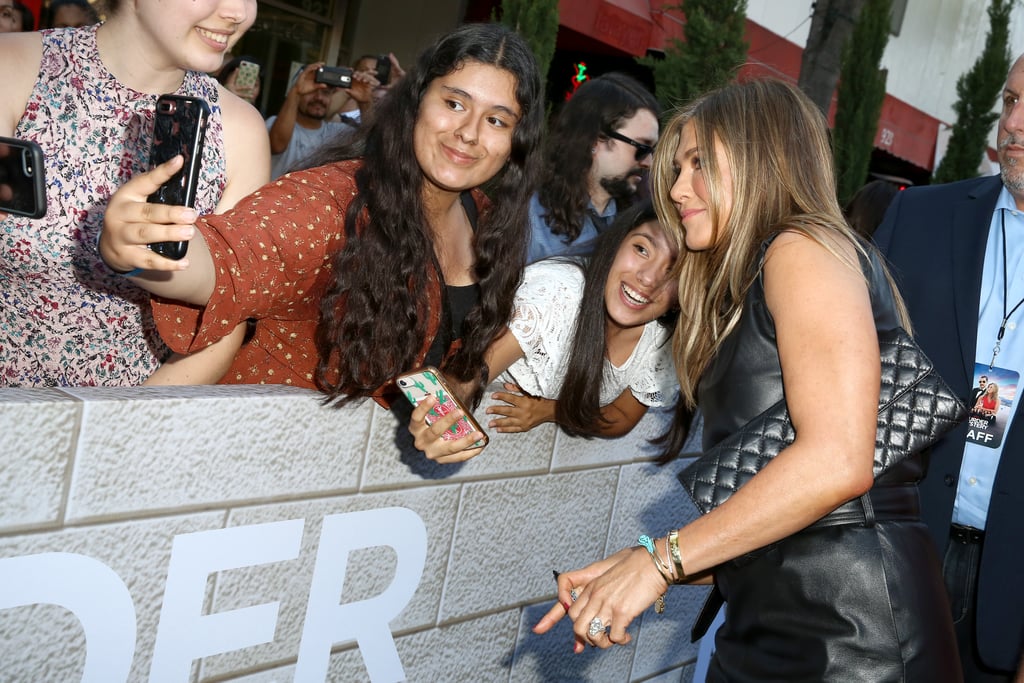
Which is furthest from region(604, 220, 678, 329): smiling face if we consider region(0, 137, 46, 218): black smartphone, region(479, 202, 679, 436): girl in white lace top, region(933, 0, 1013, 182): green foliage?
region(933, 0, 1013, 182): green foliage

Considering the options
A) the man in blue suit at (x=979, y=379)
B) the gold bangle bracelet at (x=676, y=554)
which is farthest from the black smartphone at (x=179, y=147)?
the man in blue suit at (x=979, y=379)

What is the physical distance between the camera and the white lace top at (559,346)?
3008 mm

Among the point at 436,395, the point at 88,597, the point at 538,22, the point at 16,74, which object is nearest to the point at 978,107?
the point at 538,22

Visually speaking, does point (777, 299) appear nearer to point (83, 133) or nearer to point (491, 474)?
point (491, 474)

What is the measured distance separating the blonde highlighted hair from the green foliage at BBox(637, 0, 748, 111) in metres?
5.43

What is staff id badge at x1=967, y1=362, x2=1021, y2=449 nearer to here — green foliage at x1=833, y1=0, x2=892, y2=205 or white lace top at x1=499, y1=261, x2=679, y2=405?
white lace top at x1=499, y1=261, x2=679, y2=405

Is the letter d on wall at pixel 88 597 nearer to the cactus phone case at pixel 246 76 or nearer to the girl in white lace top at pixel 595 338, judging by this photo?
the girl in white lace top at pixel 595 338

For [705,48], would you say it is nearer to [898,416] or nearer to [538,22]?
[538,22]

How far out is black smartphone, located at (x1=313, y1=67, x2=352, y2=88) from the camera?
16.8 ft

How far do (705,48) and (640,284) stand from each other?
4.86 metres

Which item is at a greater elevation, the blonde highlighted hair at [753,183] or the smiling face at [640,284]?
the blonde highlighted hair at [753,183]

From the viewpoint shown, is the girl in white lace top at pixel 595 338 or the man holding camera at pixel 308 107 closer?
the girl in white lace top at pixel 595 338

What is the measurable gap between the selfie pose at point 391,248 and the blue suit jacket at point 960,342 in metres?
1.13

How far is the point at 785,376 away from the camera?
1792 mm
